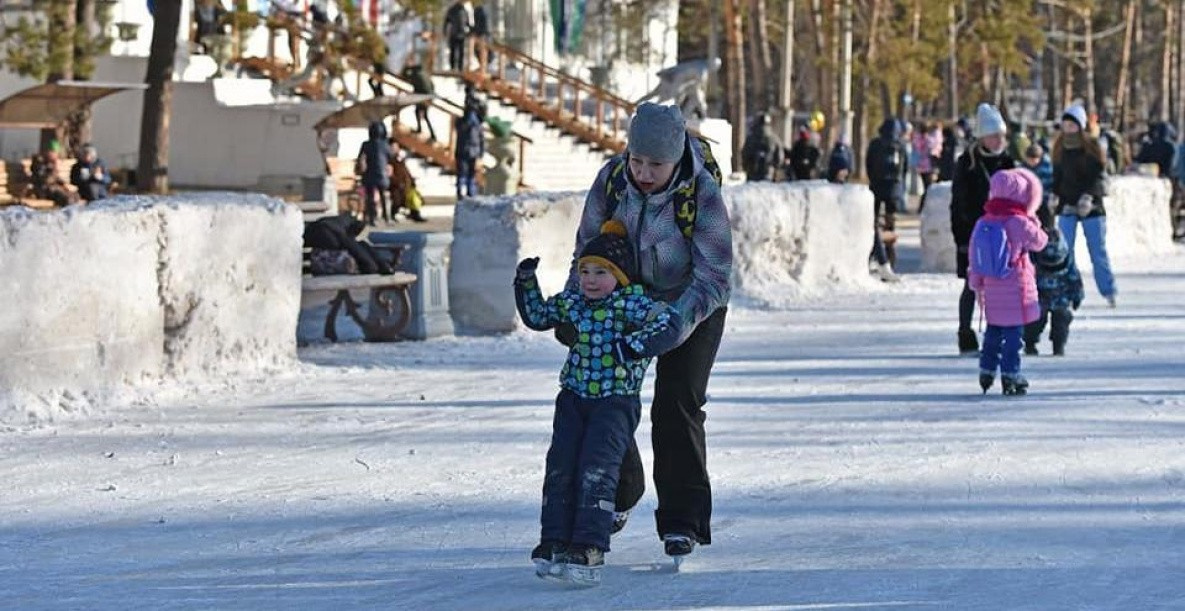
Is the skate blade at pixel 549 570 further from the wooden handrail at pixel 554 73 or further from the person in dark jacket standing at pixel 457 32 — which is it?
the person in dark jacket standing at pixel 457 32

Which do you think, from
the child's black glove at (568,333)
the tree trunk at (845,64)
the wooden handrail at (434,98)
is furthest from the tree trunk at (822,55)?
the child's black glove at (568,333)

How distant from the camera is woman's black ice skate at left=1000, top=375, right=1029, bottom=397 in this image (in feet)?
40.1

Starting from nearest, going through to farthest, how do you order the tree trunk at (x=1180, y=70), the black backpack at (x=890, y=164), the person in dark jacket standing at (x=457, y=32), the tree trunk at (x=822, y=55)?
the black backpack at (x=890, y=164), the person in dark jacket standing at (x=457, y=32), the tree trunk at (x=822, y=55), the tree trunk at (x=1180, y=70)

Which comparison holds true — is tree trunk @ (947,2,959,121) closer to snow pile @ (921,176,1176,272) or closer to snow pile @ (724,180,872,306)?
snow pile @ (921,176,1176,272)

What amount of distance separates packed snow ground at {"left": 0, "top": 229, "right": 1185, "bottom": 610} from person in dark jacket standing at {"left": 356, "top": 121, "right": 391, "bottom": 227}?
1587 cm

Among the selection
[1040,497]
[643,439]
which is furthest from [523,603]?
[643,439]

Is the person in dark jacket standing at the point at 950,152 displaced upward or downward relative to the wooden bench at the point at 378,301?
upward

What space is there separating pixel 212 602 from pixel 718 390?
6406 millimetres

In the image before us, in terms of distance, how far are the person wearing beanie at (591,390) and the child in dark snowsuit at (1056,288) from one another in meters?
7.40

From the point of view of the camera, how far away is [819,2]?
52.3 metres

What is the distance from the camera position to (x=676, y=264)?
23.5 ft

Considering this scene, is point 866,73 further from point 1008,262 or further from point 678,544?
point 678,544

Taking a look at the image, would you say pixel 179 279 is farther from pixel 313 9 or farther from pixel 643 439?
pixel 313 9

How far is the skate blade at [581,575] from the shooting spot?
692 centimetres
